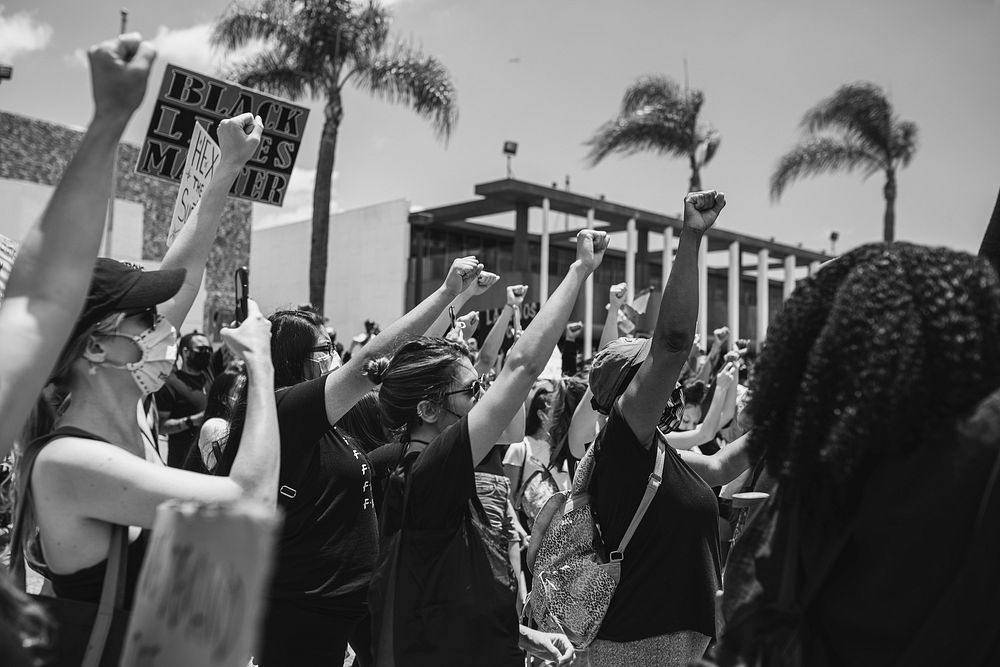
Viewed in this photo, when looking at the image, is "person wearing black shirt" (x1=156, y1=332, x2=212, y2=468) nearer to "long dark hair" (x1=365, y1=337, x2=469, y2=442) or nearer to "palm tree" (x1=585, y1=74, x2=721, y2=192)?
"long dark hair" (x1=365, y1=337, x2=469, y2=442)

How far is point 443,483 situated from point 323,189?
15.1 meters

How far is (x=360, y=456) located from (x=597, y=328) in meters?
28.6

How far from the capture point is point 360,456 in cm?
370

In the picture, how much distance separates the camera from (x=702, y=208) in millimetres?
2926

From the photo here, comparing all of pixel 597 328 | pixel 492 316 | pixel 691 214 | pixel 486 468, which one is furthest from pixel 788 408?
pixel 597 328

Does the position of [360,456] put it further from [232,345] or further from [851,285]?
[851,285]

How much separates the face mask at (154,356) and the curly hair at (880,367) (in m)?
1.47

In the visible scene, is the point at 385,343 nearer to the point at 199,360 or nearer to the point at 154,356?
the point at 154,356

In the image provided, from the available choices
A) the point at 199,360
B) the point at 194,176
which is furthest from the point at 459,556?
the point at 199,360

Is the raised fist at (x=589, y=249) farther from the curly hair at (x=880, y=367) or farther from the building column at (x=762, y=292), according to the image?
the building column at (x=762, y=292)

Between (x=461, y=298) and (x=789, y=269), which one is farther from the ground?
(x=789, y=269)

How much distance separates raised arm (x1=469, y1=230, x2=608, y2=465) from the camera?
8.89 feet

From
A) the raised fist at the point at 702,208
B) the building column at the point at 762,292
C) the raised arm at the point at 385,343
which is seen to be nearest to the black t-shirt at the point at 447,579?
the raised arm at the point at 385,343

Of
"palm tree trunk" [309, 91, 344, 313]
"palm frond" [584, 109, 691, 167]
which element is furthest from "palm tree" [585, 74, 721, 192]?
"palm tree trunk" [309, 91, 344, 313]
